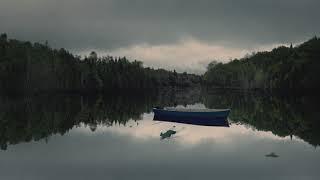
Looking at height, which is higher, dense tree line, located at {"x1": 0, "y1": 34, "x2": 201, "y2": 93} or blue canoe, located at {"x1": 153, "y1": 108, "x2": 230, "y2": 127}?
dense tree line, located at {"x1": 0, "y1": 34, "x2": 201, "y2": 93}

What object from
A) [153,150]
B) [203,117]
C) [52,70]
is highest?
[52,70]

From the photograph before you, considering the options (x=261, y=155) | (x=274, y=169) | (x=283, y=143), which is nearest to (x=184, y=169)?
(x=274, y=169)

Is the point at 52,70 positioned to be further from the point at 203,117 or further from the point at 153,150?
the point at 153,150

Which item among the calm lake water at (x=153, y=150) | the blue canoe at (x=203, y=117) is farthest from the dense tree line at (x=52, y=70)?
the blue canoe at (x=203, y=117)

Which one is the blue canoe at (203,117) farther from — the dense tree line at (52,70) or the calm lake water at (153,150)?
the dense tree line at (52,70)

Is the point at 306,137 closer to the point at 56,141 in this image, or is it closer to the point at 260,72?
the point at 56,141

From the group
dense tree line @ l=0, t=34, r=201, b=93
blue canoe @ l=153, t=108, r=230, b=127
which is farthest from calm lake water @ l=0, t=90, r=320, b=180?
dense tree line @ l=0, t=34, r=201, b=93

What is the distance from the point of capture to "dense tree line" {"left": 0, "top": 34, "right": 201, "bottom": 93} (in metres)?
136

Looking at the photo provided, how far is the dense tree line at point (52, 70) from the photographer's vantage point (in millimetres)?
136250

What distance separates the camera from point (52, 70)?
150 meters

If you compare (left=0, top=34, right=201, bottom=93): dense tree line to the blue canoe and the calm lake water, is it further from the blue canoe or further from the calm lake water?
the blue canoe

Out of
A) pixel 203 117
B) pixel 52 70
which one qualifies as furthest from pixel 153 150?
pixel 52 70

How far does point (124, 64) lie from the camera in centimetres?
19775

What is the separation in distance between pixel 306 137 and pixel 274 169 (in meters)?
18.0
